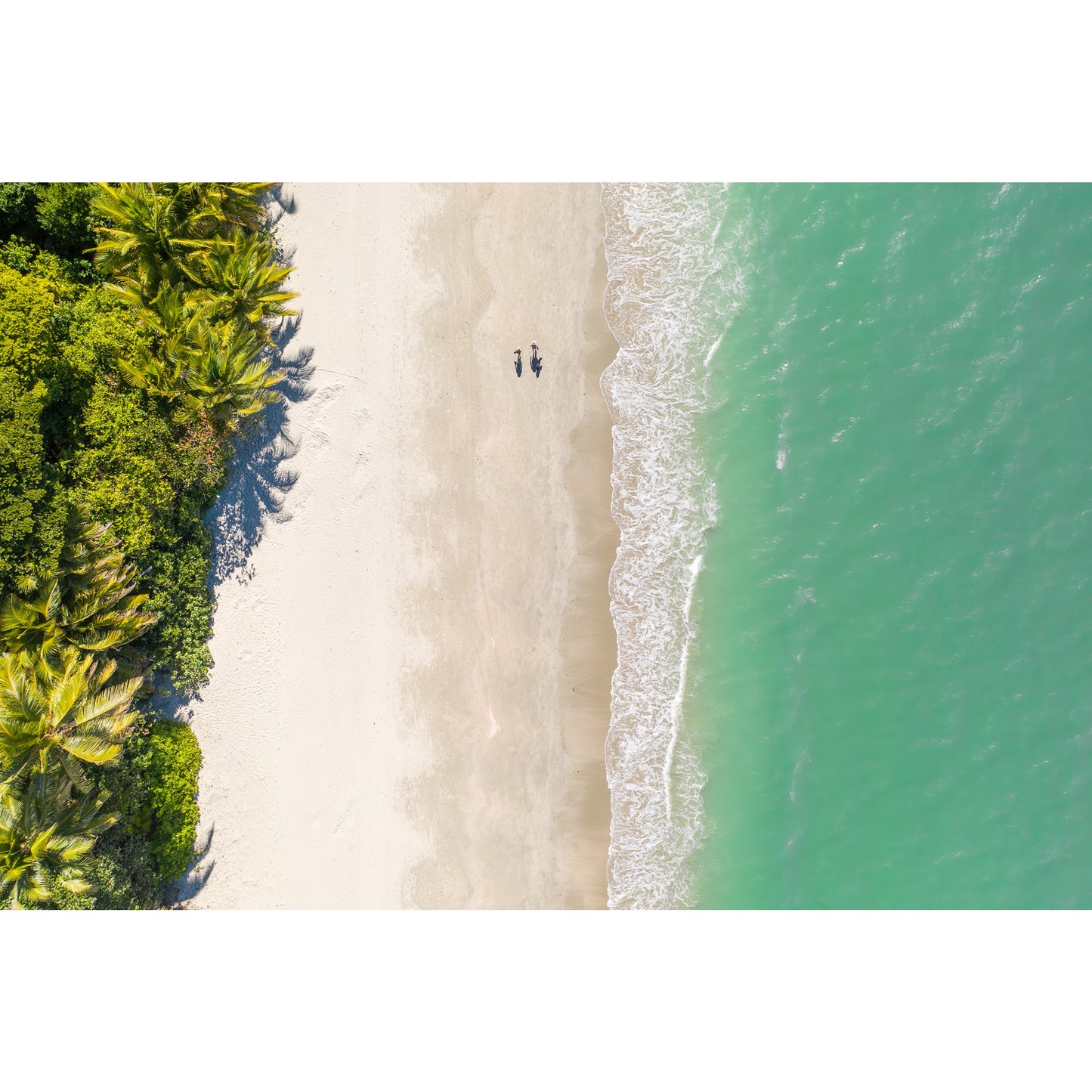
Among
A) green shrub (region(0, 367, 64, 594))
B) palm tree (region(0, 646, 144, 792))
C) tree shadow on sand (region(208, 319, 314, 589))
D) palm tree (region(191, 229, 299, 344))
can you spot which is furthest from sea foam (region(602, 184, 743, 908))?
green shrub (region(0, 367, 64, 594))

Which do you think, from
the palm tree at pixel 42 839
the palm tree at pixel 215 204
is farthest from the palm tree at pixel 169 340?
the palm tree at pixel 42 839

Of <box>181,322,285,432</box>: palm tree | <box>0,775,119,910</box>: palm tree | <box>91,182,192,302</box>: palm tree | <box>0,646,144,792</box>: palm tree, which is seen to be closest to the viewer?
<box>0,646,144,792</box>: palm tree

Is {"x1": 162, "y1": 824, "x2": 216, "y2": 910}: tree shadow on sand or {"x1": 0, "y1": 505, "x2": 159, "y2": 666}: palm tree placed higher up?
{"x1": 0, "y1": 505, "x2": 159, "y2": 666}: palm tree

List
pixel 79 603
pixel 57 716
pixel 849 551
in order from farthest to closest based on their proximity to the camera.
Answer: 1. pixel 849 551
2. pixel 79 603
3. pixel 57 716

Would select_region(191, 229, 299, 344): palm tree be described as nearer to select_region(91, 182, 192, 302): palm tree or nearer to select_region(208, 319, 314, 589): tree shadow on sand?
select_region(91, 182, 192, 302): palm tree

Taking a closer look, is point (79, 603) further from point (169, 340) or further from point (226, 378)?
point (169, 340)

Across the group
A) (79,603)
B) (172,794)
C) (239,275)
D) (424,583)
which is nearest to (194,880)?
(172,794)
